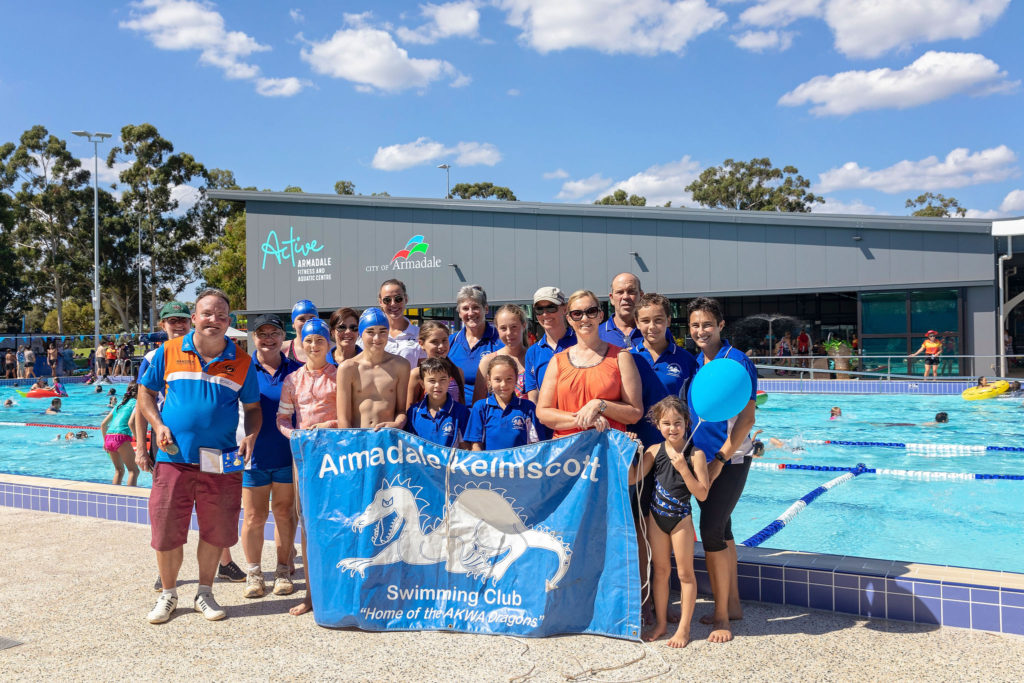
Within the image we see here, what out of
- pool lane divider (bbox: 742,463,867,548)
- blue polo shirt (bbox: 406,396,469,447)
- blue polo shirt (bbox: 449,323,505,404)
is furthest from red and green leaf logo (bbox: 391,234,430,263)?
blue polo shirt (bbox: 406,396,469,447)

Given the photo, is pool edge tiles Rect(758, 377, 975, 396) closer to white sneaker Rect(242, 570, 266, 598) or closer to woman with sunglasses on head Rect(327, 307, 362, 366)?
woman with sunglasses on head Rect(327, 307, 362, 366)

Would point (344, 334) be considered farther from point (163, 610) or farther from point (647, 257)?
point (647, 257)

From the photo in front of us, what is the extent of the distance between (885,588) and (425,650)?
2309mm

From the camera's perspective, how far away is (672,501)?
369 cm

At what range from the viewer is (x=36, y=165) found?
4297 centimetres

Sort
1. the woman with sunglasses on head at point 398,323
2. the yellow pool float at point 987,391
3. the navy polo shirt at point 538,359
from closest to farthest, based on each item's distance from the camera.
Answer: the navy polo shirt at point 538,359 < the woman with sunglasses on head at point 398,323 < the yellow pool float at point 987,391

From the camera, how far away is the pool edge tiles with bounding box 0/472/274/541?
6.12 metres

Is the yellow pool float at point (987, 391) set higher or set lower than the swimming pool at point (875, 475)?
higher

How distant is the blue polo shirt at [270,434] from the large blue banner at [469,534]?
1.76 ft

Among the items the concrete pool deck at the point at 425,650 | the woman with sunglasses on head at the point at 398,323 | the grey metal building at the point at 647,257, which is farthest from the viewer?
the grey metal building at the point at 647,257

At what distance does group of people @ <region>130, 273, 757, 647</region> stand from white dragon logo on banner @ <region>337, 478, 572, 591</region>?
32 cm

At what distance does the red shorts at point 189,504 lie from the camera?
4086mm

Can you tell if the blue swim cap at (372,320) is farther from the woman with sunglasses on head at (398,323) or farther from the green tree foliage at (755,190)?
the green tree foliage at (755,190)

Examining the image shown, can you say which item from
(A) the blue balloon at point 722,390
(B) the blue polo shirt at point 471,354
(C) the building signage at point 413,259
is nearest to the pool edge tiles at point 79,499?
(B) the blue polo shirt at point 471,354
